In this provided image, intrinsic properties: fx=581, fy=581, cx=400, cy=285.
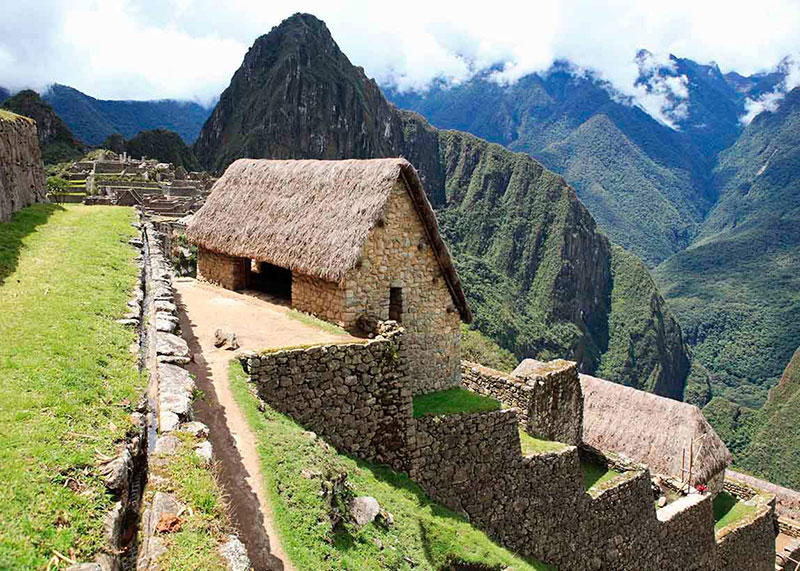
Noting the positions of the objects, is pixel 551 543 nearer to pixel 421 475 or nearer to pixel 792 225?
pixel 421 475

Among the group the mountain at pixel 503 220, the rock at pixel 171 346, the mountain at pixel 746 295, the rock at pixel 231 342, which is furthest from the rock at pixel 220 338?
the mountain at pixel 746 295

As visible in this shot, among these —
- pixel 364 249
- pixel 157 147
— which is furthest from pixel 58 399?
pixel 157 147

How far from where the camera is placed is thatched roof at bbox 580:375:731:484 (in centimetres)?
1741

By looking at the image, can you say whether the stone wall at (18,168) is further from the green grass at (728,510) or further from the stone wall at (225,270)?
the green grass at (728,510)

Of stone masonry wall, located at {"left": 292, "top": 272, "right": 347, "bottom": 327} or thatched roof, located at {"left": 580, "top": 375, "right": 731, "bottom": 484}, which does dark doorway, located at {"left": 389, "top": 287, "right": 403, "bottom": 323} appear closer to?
Result: stone masonry wall, located at {"left": 292, "top": 272, "right": 347, "bottom": 327}

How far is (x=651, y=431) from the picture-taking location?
716 inches

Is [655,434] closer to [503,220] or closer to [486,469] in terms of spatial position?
[486,469]

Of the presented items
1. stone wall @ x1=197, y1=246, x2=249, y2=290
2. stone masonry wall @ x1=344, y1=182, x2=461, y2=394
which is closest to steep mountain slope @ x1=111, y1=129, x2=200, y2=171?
stone wall @ x1=197, y1=246, x2=249, y2=290

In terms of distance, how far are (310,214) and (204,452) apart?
6949 mm

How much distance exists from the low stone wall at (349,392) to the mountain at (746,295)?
11805 cm

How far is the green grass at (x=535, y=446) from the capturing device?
10.5 meters

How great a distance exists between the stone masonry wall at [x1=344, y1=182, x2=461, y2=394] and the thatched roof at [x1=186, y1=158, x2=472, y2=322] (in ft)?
0.71

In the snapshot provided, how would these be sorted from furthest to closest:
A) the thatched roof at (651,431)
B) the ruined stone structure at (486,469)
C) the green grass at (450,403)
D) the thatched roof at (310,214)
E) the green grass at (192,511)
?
the thatched roof at (651,431)
the thatched roof at (310,214)
the green grass at (450,403)
the ruined stone structure at (486,469)
the green grass at (192,511)

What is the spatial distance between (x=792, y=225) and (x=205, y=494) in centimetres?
18781
